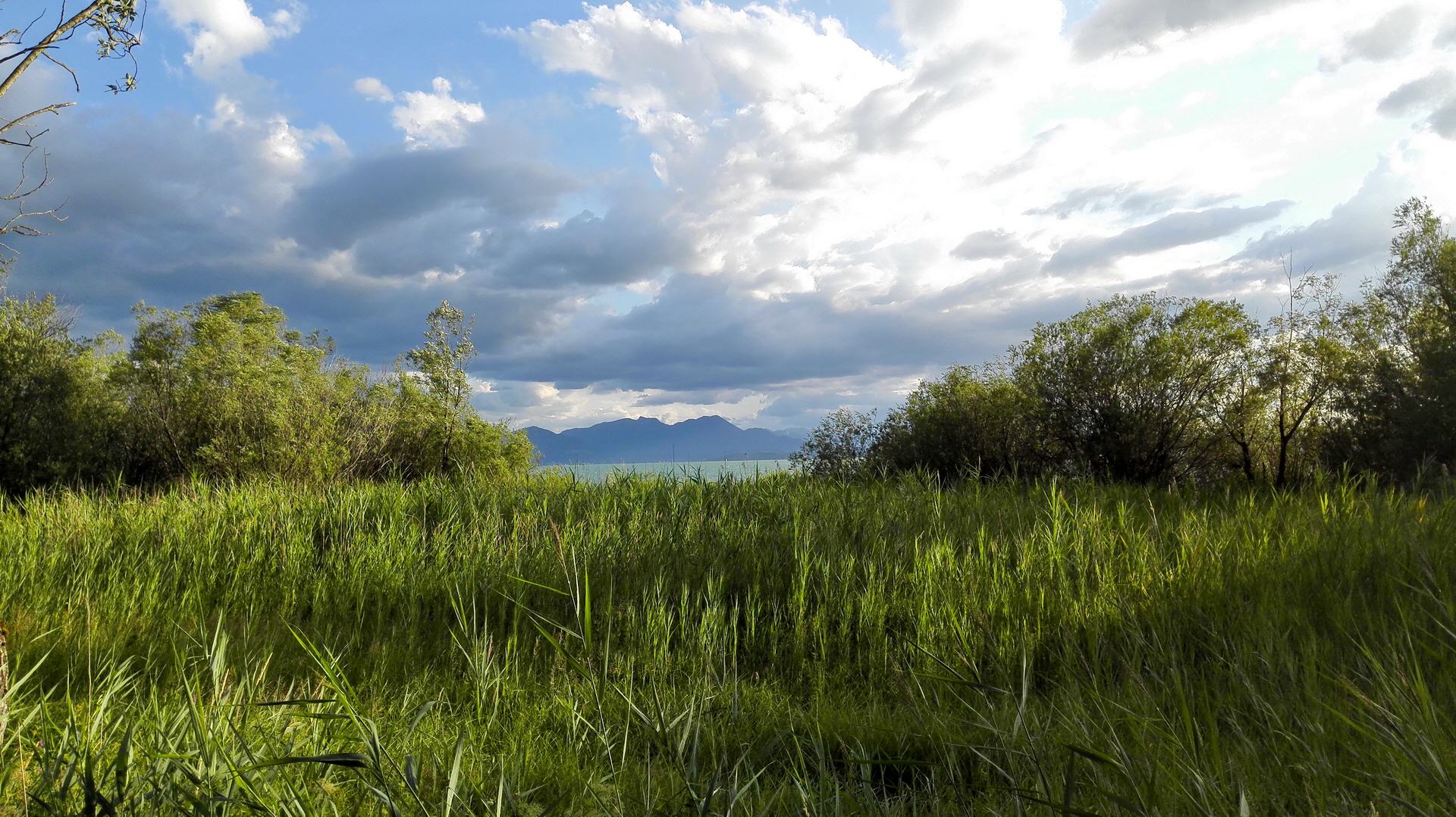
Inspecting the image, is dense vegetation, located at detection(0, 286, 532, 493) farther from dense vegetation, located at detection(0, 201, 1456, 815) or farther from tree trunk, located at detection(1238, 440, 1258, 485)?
tree trunk, located at detection(1238, 440, 1258, 485)

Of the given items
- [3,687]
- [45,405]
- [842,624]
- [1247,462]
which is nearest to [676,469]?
[842,624]

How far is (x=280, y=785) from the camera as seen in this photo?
1842 mm

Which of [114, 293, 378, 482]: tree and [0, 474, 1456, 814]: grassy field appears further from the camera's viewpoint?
[114, 293, 378, 482]: tree

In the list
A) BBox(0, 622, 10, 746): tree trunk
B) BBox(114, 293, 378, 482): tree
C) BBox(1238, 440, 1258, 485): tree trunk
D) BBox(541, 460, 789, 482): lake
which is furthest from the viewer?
BBox(114, 293, 378, 482): tree

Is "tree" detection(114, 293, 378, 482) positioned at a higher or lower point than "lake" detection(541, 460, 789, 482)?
higher

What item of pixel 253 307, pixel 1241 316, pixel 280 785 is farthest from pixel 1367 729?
pixel 253 307

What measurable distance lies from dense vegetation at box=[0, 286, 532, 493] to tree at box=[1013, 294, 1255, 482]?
918 centimetres

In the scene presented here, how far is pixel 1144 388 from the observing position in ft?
32.6

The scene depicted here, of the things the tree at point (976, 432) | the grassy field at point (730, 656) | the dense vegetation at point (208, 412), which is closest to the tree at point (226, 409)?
the dense vegetation at point (208, 412)

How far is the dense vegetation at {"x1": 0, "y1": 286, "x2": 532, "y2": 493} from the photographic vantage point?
37.7ft

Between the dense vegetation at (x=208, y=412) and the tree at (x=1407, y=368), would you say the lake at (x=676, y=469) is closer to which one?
the dense vegetation at (x=208, y=412)

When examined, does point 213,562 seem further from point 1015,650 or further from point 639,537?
point 1015,650

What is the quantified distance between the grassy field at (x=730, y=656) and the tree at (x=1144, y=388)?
341 cm

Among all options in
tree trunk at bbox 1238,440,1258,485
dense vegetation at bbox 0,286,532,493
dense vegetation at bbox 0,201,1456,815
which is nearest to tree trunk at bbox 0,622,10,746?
dense vegetation at bbox 0,201,1456,815
